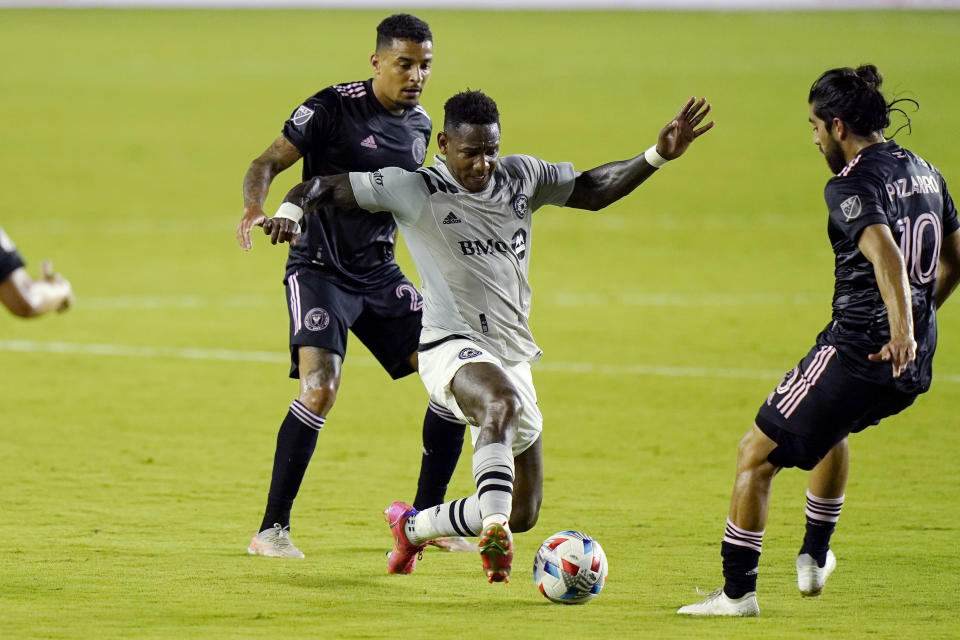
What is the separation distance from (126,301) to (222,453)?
7.86 metres

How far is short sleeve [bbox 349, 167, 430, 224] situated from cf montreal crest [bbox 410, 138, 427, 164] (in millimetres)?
976

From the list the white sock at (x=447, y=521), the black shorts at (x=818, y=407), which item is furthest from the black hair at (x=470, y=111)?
the black shorts at (x=818, y=407)

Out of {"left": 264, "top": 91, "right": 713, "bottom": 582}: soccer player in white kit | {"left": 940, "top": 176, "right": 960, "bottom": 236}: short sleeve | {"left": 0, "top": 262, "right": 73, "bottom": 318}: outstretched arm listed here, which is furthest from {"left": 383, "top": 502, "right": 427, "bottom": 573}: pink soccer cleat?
{"left": 940, "top": 176, "right": 960, "bottom": 236}: short sleeve

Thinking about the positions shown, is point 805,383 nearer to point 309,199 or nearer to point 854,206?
point 854,206

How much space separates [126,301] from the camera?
1745 centimetres

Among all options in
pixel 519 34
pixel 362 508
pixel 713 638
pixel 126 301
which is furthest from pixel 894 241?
pixel 519 34

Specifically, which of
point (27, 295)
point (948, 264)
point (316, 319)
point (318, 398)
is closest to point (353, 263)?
point (316, 319)

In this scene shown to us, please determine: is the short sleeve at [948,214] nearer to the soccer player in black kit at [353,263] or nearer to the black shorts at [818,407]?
the black shorts at [818,407]

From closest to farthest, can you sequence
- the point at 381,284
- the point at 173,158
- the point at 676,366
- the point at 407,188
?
the point at 407,188 → the point at 381,284 → the point at 676,366 → the point at 173,158

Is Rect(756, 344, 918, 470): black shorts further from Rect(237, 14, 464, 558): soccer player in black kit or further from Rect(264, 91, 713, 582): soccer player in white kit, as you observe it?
Rect(237, 14, 464, 558): soccer player in black kit

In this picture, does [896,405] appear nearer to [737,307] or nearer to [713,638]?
[713,638]

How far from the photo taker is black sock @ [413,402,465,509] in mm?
7785

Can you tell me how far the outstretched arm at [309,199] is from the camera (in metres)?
6.88

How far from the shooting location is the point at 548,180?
7.24 metres
